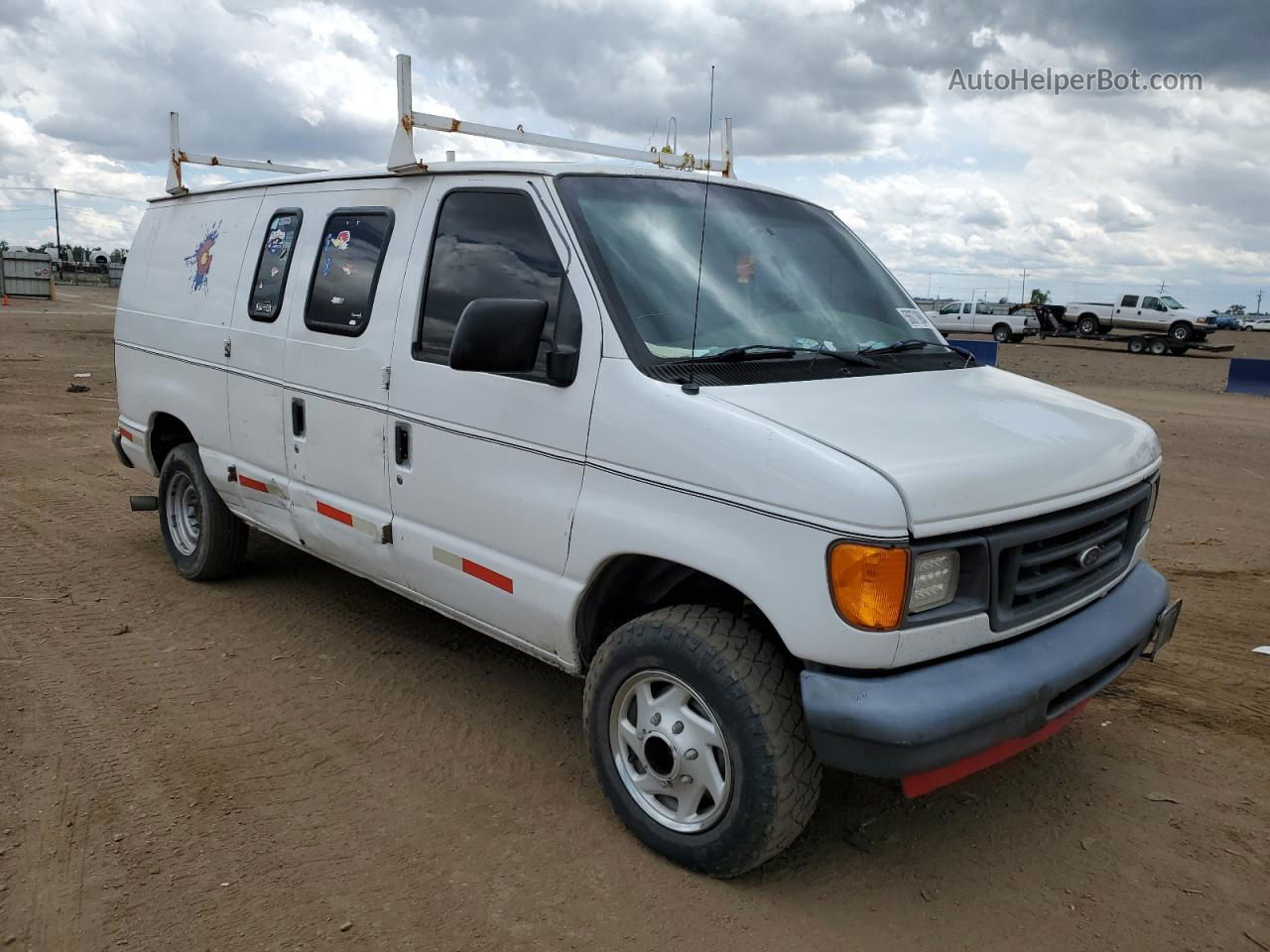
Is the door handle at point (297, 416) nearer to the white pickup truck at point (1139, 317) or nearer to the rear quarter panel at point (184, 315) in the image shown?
the rear quarter panel at point (184, 315)

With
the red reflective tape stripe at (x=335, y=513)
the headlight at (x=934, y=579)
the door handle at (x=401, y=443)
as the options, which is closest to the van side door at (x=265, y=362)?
the red reflective tape stripe at (x=335, y=513)

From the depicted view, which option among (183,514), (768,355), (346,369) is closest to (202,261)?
(183,514)

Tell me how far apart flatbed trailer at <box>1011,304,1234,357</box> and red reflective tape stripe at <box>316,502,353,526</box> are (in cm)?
3291

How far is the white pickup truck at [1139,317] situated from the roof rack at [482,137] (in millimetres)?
32099

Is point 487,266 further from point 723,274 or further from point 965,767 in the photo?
point 965,767

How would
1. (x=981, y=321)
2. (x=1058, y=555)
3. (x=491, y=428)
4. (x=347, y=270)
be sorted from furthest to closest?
(x=981, y=321), (x=347, y=270), (x=491, y=428), (x=1058, y=555)

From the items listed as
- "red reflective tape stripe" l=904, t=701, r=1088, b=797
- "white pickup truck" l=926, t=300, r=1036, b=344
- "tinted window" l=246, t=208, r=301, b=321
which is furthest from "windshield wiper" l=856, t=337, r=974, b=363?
"white pickup truck" l=926, t=300, r=1036, b=344

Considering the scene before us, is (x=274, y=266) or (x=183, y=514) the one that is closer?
(x=274, y=266)

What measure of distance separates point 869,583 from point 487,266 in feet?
6.45

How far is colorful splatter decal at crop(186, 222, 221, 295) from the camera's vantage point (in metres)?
5.45

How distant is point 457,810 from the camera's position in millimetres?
3574

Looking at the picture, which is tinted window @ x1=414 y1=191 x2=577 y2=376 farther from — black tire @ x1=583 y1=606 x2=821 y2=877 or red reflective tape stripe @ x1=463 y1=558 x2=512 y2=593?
black tire @ x1=583 y1=606 x2=821 y2=877

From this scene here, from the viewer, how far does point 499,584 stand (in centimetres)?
375

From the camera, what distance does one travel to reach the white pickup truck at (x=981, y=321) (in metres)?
37.3
